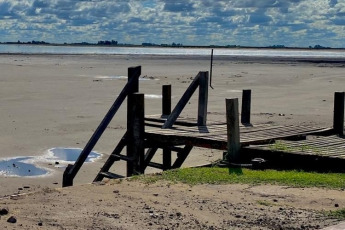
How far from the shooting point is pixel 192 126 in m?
13.8

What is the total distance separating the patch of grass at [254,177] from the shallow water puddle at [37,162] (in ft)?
13.2

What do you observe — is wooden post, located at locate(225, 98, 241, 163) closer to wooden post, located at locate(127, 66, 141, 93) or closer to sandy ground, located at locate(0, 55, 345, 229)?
sandy ground, located at locate(0, 55, 345, 229)

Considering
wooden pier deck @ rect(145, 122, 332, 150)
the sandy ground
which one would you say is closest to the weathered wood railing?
the sandy ground

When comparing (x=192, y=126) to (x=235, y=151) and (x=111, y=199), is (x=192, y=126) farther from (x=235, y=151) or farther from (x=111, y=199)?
(x=111, y=199)

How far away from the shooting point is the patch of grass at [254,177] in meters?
9.49

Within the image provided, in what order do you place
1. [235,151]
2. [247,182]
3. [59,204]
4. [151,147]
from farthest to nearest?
[151,147], [235,151], [247,182], [59,204]

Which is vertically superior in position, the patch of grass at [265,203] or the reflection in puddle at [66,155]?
the patch of grass at [265,203]

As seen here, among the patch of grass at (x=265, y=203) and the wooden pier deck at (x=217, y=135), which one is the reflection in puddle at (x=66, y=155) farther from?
the patch of grass at (x=265, y=203)

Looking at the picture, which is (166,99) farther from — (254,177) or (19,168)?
(254,177)

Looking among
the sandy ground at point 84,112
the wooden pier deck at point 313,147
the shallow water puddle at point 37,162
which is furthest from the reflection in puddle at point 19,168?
the wooden pier deck at point 313,147

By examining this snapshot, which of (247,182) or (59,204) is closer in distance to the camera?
(59,204)

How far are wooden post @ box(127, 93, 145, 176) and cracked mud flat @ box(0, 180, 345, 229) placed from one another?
3.00 metres

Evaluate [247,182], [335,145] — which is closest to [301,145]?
[335,145]

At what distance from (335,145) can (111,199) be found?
16.1 ft
